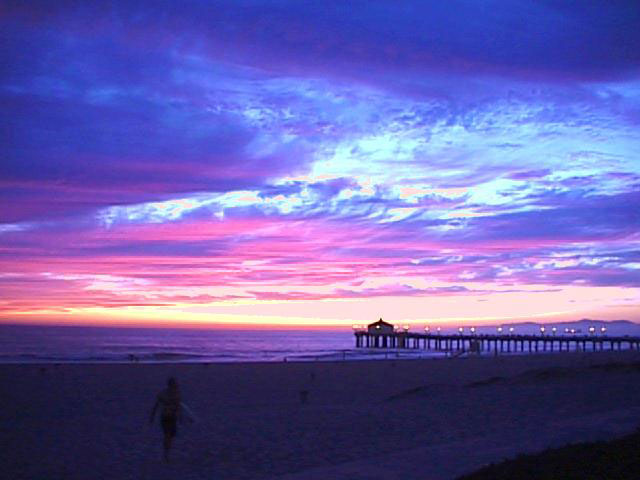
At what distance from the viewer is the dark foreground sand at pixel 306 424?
38.3 feet

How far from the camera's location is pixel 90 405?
2234 centimetres

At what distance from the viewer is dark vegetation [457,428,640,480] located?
7152 millimetres

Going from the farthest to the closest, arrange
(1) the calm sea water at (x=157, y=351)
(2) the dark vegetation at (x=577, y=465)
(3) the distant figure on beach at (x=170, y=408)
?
1. (1) the calm sea water at (x=157, y=351)
2. (3) the distant figure on beach at (x=170, y=408)
3. (2) the dark vegetation at (x=577, y=465)

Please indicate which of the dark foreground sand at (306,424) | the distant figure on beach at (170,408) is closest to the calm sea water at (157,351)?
the dark foreground sand at (306,424)

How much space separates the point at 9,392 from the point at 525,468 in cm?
2284

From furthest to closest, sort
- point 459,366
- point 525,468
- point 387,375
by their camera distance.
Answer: point 459,366, point 387,375, point 525,468

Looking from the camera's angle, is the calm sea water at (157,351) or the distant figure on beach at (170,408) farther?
the calm sea water at (157,351)

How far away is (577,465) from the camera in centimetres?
767

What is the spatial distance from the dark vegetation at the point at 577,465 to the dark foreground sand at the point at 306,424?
4.15 ft

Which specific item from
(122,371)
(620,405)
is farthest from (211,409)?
(122,371)

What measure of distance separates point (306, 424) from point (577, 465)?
1014 centimetres

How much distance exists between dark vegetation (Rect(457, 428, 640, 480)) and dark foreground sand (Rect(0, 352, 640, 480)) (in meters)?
1.26

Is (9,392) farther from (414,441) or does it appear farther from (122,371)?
(414,441)

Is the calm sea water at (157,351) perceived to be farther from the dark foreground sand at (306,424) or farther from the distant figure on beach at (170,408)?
the distant figure on beach at (170,408)
